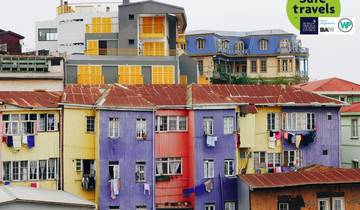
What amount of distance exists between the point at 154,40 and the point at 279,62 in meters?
29.7

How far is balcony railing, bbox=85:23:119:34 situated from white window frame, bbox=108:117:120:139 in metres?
20.0

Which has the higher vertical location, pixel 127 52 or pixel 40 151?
pixel 127 52

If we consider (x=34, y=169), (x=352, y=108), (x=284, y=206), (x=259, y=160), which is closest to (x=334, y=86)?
(x=352, y=108)

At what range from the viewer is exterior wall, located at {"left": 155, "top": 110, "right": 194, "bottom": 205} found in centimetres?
4138

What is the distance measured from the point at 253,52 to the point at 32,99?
47605 millimetres

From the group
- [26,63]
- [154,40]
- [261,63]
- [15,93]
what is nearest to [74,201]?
[15,93]

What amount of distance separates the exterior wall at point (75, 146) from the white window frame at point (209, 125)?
6.83 m

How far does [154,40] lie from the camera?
57156 mm

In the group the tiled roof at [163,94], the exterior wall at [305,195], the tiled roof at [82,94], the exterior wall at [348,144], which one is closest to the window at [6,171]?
the tiled roof at [82,94]

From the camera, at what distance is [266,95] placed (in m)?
45.2

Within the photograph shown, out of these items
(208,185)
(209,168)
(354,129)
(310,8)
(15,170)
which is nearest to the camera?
(310,8)

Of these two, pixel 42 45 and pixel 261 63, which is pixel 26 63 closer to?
pixel 42 45

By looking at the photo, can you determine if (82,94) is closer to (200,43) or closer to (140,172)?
(140,172)

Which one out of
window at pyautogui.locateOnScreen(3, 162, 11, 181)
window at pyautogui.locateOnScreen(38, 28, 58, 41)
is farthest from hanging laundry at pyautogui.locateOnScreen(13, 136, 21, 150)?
window at pyautogui.locateOnScreen(38, 28, 58, 41)
